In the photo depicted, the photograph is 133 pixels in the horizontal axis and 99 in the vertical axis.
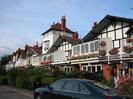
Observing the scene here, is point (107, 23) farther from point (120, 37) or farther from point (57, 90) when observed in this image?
point (57, 90)

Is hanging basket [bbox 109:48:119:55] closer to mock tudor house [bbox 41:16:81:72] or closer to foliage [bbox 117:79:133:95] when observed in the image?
mock tudor house [bbox 41:16:81:72]

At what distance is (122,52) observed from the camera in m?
29.5

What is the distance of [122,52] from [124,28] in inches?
122

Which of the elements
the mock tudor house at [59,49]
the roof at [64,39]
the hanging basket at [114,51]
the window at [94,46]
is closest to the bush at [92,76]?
the hanging basket at [114,51]

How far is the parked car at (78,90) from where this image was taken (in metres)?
9.81

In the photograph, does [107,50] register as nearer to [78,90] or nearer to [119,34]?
[119,34]

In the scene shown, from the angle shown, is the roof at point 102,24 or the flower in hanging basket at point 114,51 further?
the roof at point 102,24

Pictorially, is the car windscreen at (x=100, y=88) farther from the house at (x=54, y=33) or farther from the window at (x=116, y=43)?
the house at (x=54, y=33)

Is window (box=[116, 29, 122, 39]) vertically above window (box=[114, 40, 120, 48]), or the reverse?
window (box=[116, 29, 122, 39])

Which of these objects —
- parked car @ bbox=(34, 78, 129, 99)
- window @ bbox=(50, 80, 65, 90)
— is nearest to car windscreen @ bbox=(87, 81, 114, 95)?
parked car @ bbox=(34, 78, 129, 99)

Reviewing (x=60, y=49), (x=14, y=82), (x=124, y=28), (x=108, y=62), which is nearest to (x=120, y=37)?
(x=124, y=28)

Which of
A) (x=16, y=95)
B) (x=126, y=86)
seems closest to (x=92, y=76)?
(x=16, y=95)

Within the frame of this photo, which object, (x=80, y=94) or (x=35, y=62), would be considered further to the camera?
(x=35, y=62)

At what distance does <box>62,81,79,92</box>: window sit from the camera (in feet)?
35.3
